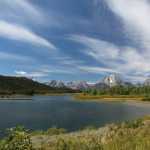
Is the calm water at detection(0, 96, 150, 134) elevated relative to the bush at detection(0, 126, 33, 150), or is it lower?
lower

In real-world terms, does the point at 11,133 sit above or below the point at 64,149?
above

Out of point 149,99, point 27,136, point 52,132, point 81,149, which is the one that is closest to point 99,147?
point 81,149

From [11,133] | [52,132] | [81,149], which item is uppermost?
[11,133]

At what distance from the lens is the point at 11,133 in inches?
423

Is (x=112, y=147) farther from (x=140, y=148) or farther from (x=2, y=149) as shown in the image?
(x=2, y=149)

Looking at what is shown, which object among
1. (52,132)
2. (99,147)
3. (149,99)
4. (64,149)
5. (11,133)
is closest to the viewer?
(11,133)

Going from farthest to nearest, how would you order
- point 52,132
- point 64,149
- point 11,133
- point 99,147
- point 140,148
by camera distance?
point 52,132
point 64,149
point 99,147
point 11,133
point 140,148

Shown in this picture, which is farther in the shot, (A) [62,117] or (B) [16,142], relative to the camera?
(A) [62,117]

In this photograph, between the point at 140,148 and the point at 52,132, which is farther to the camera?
the point at 52,132

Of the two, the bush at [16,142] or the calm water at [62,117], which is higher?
the bush at [16,142]

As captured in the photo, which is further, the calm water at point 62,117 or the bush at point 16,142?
the calm water at point 62,117

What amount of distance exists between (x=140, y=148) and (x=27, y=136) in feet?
12.7

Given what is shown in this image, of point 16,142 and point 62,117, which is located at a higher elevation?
point 16,142

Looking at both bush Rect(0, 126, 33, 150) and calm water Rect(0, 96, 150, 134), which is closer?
bush Rect(0, 126, 33, 150)
